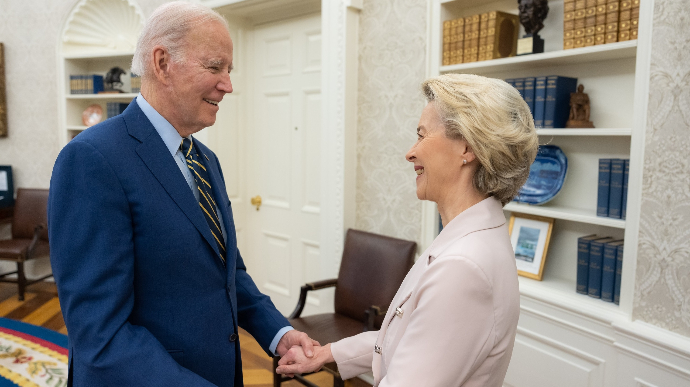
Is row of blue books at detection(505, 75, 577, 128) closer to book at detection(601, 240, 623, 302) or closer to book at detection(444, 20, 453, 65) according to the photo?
book at detection(444, 20, 453, 65)

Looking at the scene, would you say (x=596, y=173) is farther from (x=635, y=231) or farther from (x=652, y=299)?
(x=652, y=299)

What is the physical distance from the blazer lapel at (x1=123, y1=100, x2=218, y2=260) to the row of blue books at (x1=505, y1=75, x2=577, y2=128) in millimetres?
1708

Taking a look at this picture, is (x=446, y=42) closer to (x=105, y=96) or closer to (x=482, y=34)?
(x=482, y=34)

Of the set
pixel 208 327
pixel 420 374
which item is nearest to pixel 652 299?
pixel 420 374

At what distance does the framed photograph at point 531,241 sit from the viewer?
8.62 ft

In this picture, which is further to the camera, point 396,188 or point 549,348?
point 396,188

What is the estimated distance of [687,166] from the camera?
6.45 feet

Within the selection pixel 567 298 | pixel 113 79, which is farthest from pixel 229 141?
pixel 567 298

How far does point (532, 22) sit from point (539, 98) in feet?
1.18

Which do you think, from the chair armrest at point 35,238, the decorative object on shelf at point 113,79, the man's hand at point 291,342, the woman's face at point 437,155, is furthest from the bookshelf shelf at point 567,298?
the chair armrest at point 35,238

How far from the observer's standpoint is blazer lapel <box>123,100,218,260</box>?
126 centimetres

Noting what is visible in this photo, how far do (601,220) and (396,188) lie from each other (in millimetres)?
1200

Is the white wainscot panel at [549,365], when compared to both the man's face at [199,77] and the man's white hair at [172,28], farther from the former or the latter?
the man's white hair at [172,28]

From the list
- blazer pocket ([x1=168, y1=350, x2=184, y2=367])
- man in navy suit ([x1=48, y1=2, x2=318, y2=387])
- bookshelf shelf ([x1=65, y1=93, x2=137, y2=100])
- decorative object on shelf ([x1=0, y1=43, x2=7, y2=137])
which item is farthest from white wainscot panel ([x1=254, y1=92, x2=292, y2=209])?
decorative object on shelf ([x1=0, y1=43, x2=7, y2=137])
